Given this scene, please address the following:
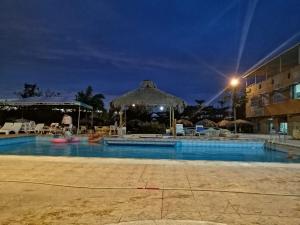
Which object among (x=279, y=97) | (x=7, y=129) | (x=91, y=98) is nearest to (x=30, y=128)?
(x=7, y=129)

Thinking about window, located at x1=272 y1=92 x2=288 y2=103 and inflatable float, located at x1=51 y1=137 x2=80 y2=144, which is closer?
inflatable float, located at x1=51 y1=137 x2=80 y2=144

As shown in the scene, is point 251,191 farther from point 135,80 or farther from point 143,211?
point 135,80

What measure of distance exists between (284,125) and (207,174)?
19541mm

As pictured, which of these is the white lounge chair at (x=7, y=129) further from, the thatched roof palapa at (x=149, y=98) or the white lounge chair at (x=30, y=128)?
the thatched roof palapa at (x=149, y=98)

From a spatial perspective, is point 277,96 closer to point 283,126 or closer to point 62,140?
point 283,126

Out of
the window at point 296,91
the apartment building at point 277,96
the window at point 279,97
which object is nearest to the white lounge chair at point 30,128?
the apartment building at point 277,96

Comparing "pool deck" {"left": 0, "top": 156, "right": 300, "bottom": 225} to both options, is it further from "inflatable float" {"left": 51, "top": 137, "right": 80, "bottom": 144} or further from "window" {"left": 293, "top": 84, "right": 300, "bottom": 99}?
"window" {"left": 293, "top": 84, "right": 300, "bottom": 99}

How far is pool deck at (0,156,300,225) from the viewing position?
3500mm

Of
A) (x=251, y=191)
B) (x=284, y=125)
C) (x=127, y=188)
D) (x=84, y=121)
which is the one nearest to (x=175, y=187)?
(x=127, y=188)

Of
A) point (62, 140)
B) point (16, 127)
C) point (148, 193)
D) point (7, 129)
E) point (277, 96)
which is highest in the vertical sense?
point (277, 96)

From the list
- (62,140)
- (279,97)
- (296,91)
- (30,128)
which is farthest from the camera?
(279,97)

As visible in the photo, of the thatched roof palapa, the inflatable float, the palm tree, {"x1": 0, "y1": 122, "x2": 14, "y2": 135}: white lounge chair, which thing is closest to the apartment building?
the thatched roof palapa

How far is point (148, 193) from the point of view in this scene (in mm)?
4488

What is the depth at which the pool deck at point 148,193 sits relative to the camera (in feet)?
11.5
